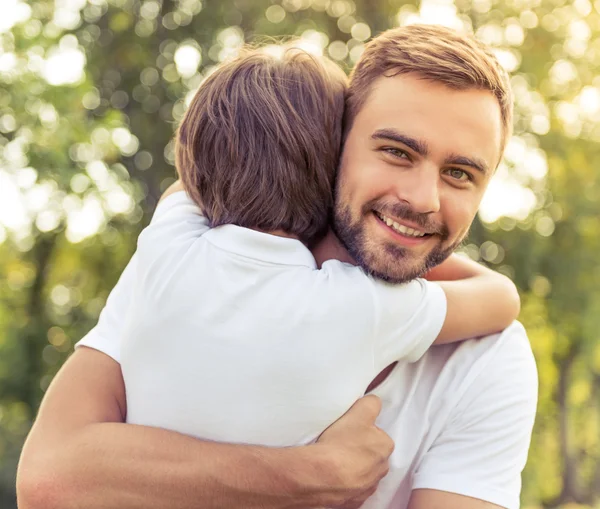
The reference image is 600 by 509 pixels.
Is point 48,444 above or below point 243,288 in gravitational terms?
below

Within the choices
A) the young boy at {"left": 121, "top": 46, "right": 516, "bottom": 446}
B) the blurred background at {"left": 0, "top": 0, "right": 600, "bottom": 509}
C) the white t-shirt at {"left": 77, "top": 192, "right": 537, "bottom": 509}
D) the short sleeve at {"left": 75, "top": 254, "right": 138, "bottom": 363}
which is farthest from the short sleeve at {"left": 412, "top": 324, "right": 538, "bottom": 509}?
the blurred background at {"left": 0, "top": 0, "right": 600, "bottom": 509}

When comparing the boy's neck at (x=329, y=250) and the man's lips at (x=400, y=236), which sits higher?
the man's lips at (x=400, y=236)

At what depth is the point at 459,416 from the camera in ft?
7.07

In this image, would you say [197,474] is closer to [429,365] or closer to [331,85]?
[429,365]

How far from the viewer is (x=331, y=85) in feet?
7.40

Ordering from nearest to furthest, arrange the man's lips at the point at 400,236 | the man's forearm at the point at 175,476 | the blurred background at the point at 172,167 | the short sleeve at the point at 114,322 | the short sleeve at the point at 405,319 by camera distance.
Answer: the man's forearm at the point at 175,476 < the short sleeve at the point at 405,319 < the man's lips at the point at 400,236 < the short sleeve at the point at 114,322 < the blurred background at the point at 172,167

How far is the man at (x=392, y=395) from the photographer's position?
1.86 metres

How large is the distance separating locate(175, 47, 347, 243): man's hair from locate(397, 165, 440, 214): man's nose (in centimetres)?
24

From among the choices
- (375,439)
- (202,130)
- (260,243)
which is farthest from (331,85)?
(375,439)

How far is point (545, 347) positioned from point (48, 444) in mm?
17348

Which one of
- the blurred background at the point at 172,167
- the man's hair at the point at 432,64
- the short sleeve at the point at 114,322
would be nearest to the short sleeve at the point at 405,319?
the man's hair at the point at 432,64

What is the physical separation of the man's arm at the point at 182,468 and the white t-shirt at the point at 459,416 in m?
0.15

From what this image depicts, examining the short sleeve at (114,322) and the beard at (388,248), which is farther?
the short sleeve at (114,322)

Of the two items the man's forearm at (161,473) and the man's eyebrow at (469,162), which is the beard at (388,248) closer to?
the man's eyebrow at (469,162)
